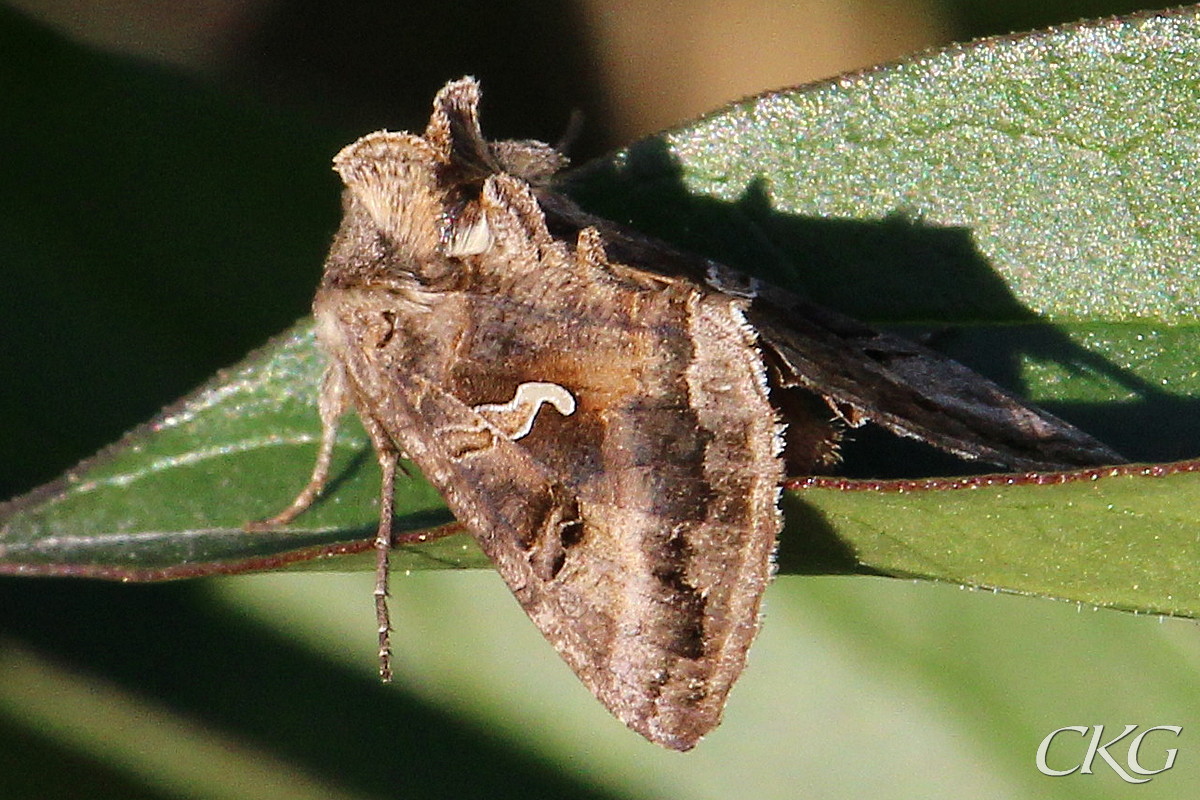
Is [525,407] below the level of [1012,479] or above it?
above

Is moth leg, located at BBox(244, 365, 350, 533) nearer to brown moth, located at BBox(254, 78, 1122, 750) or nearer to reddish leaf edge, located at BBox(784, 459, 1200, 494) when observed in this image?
brown moth, located at BBox(254, 78, 1122, 750)

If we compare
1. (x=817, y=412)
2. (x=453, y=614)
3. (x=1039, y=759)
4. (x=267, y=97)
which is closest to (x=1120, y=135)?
(x=817, y=412)

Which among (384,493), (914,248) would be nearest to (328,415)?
(384,493)

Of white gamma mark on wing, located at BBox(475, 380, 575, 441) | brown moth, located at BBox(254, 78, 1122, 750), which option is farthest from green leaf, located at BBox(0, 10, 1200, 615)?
white gamma mark on wing, located at BBox(475, 380, 575, 441)

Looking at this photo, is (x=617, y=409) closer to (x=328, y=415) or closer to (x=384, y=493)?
(x=384, y=493)

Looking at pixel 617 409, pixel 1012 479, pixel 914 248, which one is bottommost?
pixel 1012 479

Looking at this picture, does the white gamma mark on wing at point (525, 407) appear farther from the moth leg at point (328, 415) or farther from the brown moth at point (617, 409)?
the moth leg at point (328, 415)
